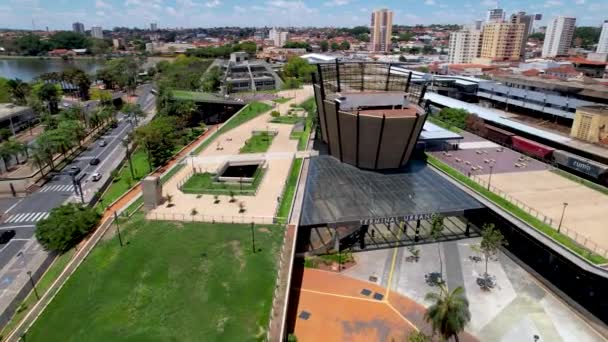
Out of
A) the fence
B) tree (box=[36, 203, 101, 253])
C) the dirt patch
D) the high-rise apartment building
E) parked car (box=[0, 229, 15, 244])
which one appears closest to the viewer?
the dirt patch

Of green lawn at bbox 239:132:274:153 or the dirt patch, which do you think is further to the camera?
green lawn at bbox 239:132:274:153

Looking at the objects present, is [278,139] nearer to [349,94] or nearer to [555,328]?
[349,94]

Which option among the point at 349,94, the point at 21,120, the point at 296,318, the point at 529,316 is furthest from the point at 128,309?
the point at 21,120

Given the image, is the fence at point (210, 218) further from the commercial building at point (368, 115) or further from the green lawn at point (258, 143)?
the green lawn at point (258, 143)

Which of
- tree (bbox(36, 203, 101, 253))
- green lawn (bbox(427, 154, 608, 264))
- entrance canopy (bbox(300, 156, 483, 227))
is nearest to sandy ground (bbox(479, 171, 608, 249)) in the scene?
green lawn (bbox(427, 154, 608, 264))

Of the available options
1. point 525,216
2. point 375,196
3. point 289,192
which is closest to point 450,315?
point 525,216

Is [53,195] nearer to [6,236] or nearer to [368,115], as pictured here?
[6,236]

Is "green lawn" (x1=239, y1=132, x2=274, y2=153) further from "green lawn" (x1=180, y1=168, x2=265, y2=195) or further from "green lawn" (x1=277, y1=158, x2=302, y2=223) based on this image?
"green lawn" (x1=180, y1=168, x2=265, y2=195)
